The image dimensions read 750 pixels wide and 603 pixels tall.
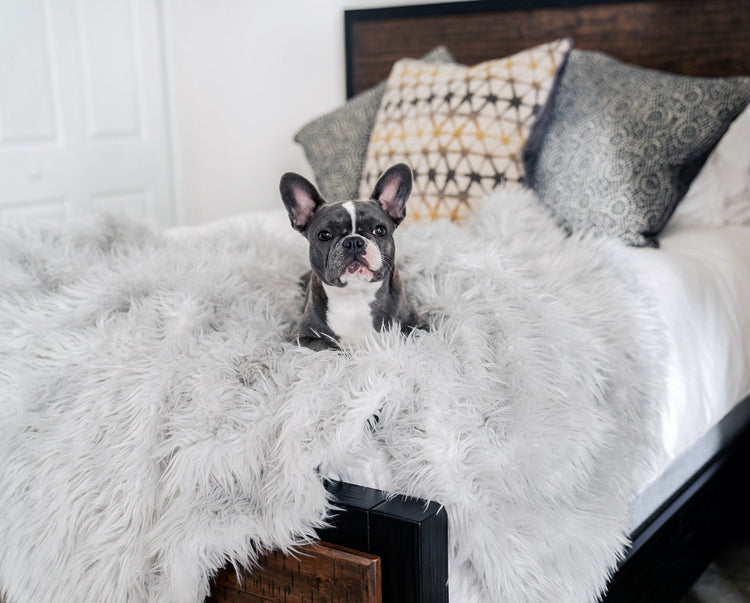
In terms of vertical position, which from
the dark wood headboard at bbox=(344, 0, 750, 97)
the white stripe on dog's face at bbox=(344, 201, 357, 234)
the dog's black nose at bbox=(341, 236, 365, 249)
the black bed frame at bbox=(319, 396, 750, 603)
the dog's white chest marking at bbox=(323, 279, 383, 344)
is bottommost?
the black bed frame at bbox=(319, 396, 750, 603)

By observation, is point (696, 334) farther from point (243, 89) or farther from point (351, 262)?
point (243, 89)

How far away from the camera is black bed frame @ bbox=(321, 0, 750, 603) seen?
904 mm

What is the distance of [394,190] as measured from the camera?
1.14m

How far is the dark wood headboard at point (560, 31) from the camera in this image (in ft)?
7.22

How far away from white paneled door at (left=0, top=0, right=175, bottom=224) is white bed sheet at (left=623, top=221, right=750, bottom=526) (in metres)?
1.95

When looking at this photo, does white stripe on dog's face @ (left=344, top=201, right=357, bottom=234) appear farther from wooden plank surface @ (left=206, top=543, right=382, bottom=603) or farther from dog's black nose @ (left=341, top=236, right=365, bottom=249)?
wooden plank surface @ (left=206, top=543, right=382, bottom=603)

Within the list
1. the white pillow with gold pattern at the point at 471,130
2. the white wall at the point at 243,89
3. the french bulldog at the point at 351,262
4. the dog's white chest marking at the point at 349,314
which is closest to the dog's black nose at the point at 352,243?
the french bulldog at the point at 351,262

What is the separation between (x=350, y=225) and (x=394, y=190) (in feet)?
0.34

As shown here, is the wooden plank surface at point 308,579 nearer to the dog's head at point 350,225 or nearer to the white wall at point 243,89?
the dog's head at point 350,225

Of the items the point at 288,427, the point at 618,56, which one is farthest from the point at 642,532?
the point at 618,56

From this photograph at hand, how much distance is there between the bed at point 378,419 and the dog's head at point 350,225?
0.11m

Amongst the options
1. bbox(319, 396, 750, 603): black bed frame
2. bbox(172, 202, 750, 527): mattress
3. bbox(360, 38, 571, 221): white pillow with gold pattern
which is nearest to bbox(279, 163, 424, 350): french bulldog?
bbox(319, 396, 750, 603): black bed frame

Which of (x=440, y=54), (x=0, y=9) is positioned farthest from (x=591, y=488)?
(x=0, y=9)

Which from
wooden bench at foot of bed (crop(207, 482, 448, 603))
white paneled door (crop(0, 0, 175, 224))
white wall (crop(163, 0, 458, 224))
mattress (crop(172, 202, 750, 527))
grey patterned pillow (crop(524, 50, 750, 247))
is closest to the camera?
wooden bench at foot of bed (crop(207, 482, 448, 603))
